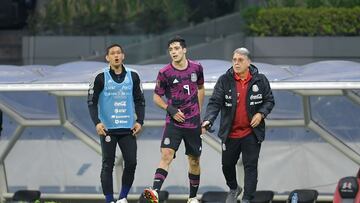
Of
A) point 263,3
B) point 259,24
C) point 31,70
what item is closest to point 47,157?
point 31,70

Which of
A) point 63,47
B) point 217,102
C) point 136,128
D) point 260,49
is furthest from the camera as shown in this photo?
point 63,47

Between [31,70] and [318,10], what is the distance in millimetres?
9072

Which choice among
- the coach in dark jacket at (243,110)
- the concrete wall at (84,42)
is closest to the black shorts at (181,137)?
the coach in dark jacket at (243,110)

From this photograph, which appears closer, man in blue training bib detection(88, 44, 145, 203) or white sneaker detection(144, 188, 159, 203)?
white sneaker detection(144, 188, 159, 203)

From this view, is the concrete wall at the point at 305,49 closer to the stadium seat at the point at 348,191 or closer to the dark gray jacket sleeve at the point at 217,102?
the dark gray jacket sleeve at the point at 217,102

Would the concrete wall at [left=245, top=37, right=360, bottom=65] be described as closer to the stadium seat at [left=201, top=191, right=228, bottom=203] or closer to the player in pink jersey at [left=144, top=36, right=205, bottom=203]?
the stadium seat at [left=201, top=191, right=228, bottom=203]

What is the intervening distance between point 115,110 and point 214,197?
2.52 metres

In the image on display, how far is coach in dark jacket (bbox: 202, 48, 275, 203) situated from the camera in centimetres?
1193

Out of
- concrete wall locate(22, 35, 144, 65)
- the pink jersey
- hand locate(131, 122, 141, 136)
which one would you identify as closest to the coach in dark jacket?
the pink jersey

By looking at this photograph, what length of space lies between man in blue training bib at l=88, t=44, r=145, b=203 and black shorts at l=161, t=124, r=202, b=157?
313 millimetres

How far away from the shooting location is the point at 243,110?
11.9 meters

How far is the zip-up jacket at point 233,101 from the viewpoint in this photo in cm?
1194

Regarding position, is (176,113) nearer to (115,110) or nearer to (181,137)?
(181,137)

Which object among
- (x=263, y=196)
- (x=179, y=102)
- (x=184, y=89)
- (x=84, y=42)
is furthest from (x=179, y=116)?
(x=84, y=42)
